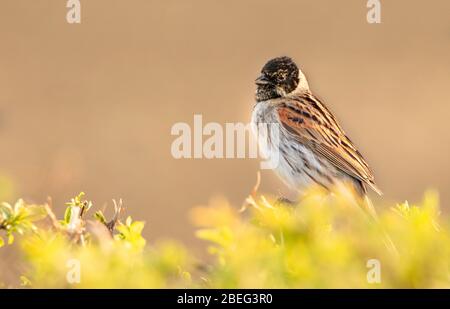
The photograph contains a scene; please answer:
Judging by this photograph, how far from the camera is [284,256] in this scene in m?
1.91

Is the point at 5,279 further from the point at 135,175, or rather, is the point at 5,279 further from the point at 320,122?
the point at 135,175

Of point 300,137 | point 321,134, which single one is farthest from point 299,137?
point 321,134

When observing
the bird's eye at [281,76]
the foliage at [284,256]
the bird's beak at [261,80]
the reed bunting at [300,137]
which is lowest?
the foliage at [284,256]

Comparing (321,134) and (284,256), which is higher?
(321,134)

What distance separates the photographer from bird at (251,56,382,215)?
19.4 feet

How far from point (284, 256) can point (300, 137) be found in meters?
4.28

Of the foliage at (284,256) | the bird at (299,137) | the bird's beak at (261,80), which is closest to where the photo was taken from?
the foliage at (284,256)

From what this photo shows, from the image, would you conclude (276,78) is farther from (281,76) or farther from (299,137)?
(299,137)

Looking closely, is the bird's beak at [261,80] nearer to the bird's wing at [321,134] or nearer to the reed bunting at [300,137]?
the reed bunting at [300,137]

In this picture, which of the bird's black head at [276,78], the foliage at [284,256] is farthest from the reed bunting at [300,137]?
the foliage at [284,256]

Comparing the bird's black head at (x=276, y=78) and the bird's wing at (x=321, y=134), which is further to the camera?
the bird's black head at (x=276, y=78)

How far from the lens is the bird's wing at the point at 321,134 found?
19.5ft

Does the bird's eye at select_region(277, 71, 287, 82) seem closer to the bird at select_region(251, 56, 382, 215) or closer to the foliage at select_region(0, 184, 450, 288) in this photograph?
the bird at select_region(251, 56, 382, 215)

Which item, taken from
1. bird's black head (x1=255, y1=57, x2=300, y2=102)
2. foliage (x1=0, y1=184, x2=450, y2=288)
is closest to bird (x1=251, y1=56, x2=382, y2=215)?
bird's black head (x1=255, y1=57, x2=300, y2=102)
